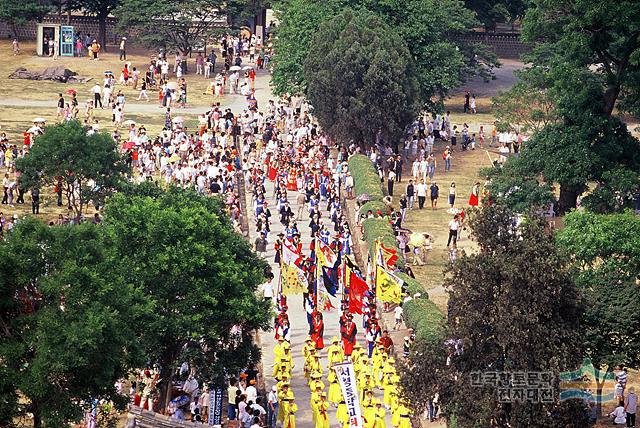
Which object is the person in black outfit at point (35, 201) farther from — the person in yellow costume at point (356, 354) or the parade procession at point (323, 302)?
the person in yellow costume at point (356, 354)

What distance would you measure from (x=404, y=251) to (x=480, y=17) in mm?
35935

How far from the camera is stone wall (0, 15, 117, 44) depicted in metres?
92.4

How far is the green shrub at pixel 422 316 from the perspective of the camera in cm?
4369

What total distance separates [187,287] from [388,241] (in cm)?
1381

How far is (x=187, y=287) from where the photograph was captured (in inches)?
1583

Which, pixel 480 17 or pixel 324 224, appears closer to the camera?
pixel 324 224

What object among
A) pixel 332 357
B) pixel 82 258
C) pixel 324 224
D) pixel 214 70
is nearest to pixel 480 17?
pixel 214 70

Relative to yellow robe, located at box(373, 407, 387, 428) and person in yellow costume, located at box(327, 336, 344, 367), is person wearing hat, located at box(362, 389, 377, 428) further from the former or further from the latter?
person in yellow costume, located at box(327, 336, 344, 367)

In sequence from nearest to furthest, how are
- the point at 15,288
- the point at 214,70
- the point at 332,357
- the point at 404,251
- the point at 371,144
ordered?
the point at 15,288, the point at 332,357, the point at 404,251, the point at 371,144, the point at 214,70

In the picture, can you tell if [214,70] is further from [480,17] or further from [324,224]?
[324,224]

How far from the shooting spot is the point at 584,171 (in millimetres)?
55906

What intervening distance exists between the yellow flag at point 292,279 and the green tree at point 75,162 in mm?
9577

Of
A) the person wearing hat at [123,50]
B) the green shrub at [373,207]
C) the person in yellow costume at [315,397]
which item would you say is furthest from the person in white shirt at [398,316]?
the person wearing hat at [123,50]

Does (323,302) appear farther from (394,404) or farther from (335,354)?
(394,404)
